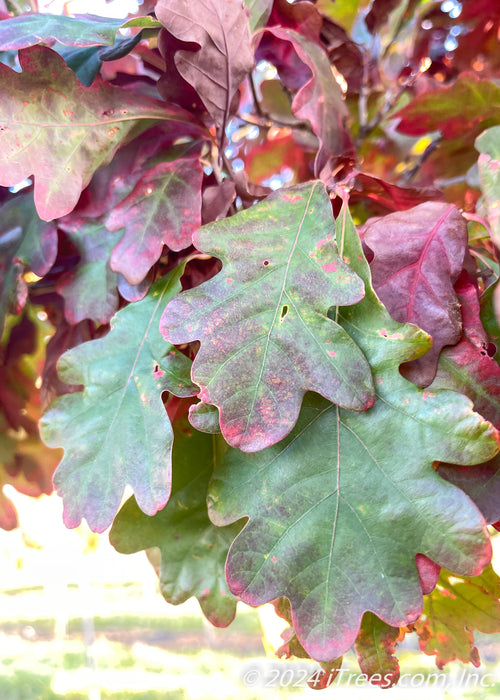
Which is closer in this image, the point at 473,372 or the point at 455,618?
the point at 473,372

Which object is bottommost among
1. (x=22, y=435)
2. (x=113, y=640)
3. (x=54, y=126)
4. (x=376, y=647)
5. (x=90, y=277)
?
(x=113, y=640)

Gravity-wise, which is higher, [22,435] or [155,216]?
[155,216]

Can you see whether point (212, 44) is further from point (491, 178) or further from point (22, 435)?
point (22, 435)

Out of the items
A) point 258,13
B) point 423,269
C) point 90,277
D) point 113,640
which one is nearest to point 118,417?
point 90,277

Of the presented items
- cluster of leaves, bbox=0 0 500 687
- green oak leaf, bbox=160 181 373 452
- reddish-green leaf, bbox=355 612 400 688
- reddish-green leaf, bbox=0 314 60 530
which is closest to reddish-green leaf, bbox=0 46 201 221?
cluster of leaves, bbox=0 0 500 687

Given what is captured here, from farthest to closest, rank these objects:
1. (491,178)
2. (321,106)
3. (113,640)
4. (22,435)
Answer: (113,640) → (22,435) → (321,106) → (491,178)

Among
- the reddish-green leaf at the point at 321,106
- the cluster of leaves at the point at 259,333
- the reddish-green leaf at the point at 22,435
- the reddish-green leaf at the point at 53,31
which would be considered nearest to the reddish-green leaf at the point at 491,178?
the cluster of leaves at the point at 259,333

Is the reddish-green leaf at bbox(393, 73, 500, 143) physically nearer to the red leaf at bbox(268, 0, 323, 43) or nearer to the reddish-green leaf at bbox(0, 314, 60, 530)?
the red leaf at bbox(268, 0, 323, 43)

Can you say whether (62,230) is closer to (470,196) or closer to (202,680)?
(470,196)
